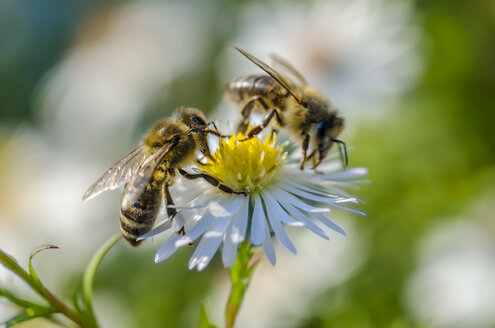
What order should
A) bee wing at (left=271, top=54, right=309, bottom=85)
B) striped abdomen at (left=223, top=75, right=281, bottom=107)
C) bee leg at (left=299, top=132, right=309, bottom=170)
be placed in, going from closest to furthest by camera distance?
1. bee leg at (left=299, top=132, right=309, bottom=170)
2. striped abdomen at (left=223, top=75, right=281, bottom=107)
3. bee wing at (left=271, top=54, right=309, bottom=85)

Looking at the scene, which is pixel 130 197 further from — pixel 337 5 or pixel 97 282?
pixel 337 5

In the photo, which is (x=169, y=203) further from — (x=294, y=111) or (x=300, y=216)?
(x=294, y=111)

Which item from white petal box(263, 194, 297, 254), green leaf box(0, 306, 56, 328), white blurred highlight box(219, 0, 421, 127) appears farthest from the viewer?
white blurred highlight box(219, 0, 421, 127)

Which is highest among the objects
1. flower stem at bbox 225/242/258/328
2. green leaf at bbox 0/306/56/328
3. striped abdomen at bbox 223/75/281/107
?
striped abdomen at bbox 223/75/281/107

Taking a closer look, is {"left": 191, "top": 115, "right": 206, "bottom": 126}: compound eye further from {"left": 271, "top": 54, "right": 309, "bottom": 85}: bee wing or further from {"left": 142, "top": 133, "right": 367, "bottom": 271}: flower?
{"left": 271, "top": 54, "right": 309, "bottom": 85}: bee wing

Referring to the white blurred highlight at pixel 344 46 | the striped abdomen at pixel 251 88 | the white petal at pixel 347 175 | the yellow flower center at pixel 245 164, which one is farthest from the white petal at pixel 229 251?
the white blurred highlight at pixel 344 46

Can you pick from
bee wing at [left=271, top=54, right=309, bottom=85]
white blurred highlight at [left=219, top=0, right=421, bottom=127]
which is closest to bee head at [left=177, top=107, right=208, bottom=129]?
bee wing at [left=271, top=54, right=309, bottom=85]
